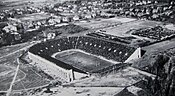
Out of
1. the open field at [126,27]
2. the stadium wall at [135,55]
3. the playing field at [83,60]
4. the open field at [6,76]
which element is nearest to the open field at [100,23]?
the open field at [126,27]

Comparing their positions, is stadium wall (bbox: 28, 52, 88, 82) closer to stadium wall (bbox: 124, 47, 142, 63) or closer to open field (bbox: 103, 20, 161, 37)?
stadium wall (bbox: 124, 47, 142, 63)

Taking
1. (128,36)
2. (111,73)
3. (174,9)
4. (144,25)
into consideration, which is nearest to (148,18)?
(144,25)

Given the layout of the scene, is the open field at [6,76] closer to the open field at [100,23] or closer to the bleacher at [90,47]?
the bleacher at [90,47]

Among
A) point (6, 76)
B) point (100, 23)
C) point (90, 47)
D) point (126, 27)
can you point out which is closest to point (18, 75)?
point (6, 76)

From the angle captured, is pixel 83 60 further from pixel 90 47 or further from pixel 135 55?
pixel 135 55

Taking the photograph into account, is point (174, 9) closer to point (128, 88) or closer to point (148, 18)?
point (148, 18)

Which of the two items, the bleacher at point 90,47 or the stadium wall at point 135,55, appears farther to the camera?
the bleacher at point 90,47

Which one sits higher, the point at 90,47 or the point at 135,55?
the point at 90,47
